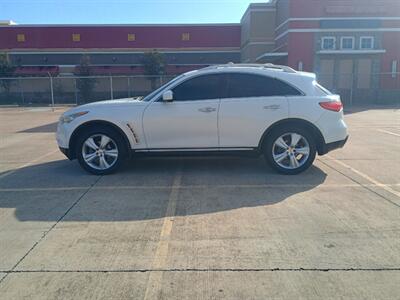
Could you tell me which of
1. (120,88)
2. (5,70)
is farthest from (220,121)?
(5,70)

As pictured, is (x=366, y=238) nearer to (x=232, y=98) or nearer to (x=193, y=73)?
(x=232, y=98)

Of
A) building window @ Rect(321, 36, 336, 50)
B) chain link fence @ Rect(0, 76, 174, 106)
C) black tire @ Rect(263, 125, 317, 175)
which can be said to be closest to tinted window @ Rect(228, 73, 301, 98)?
black tire @ Rect(263, 125, 317, 175)

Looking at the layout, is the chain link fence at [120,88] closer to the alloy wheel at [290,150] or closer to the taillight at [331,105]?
A: the alloy wheel at [290,150]

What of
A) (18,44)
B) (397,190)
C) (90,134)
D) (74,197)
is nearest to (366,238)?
(397,190)

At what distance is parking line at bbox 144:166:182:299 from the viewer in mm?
3168

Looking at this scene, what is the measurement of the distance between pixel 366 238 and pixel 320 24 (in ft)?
95.5

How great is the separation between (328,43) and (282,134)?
2689 cm

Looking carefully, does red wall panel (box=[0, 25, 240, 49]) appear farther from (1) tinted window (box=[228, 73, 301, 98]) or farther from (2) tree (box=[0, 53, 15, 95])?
(1) tinted window (box=[228, 73, 301, 98])

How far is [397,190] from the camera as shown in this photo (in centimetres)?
576

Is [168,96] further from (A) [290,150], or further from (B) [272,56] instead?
(B) [272,56]

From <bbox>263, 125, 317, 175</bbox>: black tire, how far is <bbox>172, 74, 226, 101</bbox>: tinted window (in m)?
1.13

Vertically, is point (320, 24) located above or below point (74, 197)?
above

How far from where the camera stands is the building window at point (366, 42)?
100 ft

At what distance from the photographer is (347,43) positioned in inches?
1206
